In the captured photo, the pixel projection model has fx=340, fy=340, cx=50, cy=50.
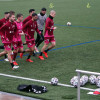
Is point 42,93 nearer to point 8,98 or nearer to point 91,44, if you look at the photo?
point 8,98

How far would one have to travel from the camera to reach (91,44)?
16.8 m

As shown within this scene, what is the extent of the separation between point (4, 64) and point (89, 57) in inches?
138

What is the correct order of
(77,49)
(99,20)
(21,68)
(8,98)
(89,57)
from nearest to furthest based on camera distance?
(8,98) < (21,68) < (89,57) < (77,49) < (99,20)

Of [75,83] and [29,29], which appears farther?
[29,29]

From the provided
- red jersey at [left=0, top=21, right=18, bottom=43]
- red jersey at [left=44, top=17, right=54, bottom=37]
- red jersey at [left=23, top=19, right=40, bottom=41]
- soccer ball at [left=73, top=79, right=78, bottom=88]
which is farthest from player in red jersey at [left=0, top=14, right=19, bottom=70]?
soccer ball at [left=73, top=79, right=78, bottom=88]

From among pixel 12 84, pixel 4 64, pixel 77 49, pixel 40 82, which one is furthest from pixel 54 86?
pixel 77 49

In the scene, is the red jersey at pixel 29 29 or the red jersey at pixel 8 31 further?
the red jersey at pixel 29 29

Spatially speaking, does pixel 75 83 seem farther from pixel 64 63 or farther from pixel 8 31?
pixel 8 31

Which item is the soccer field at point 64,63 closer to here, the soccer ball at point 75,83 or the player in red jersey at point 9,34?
the soccer ball at point 75,83

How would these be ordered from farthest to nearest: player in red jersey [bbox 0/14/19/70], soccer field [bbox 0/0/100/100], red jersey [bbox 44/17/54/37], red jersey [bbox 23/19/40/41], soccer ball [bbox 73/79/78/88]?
red jersey [bbox 44/17/54/37] → red jersey [bbox 23/19/40/41] → player in red jersey [bbox 0/14/19/70] → soccer ball [bbox 73/79/78/88] → soccer field [bbox 0/0/100/100]

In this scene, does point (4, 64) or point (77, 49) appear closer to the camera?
point (4, 64)

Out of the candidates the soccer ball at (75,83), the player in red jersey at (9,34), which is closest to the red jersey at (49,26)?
the player in red jersey at (9,34)

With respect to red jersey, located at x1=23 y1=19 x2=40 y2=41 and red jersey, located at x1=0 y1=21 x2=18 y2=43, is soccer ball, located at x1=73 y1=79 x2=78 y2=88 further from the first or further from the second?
red jersey, located at x1=23 y1=19 x2=40 y2=41

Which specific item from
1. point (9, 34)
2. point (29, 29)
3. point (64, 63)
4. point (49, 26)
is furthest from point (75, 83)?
point (49, 26)
